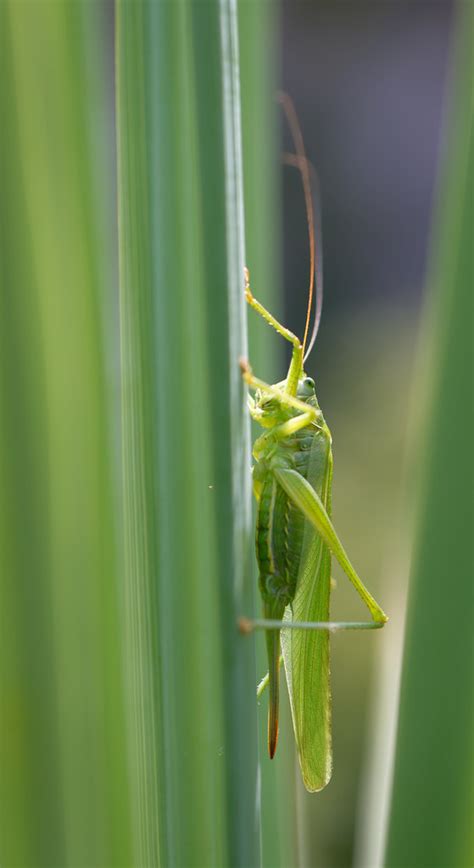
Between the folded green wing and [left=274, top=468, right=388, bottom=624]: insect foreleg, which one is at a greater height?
[left=274, top=468, right=388, bottom=624]: insect foreleg

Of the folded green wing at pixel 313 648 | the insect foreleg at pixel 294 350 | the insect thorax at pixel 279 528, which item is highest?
the insect foreleg at pixel 294 350

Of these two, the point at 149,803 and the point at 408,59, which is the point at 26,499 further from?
the point at 408,59

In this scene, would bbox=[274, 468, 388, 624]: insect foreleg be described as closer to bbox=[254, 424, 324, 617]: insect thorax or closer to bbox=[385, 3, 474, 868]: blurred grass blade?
bbox=[254, 424, 324, 617]: insect thorax

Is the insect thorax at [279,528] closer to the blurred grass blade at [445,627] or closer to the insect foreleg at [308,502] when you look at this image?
the insect foreleg at [308,502]

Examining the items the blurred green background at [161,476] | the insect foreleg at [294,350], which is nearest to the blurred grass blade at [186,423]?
the blurred green background at [161,476]

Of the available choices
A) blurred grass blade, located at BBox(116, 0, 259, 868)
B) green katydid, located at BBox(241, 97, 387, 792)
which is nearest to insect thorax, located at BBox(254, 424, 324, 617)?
green katydid, located at BBox(241, 97, 387, 792)

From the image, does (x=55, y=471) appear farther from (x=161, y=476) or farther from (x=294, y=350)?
(x=294, y=350)
